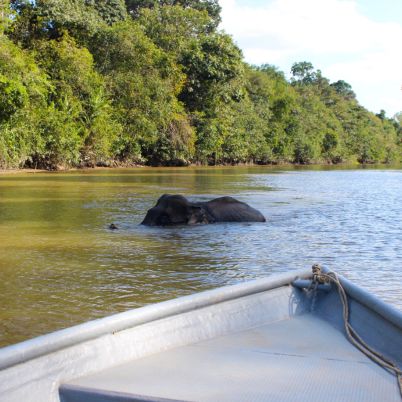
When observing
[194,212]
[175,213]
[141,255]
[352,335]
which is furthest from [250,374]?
[194,212]

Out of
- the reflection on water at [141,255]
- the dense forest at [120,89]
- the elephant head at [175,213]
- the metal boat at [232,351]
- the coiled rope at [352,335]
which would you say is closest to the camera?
the metal boat at [232,351]

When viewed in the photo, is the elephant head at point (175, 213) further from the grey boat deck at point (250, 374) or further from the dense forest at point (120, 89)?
the dense forest at point (120, 89)

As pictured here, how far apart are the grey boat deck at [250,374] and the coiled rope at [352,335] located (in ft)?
0.11

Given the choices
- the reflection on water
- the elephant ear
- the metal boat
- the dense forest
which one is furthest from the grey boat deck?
the dense forest

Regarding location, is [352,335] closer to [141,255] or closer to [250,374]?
[250,374]

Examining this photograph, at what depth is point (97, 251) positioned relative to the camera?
768 centimetres

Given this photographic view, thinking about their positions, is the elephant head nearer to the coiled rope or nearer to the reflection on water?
the reflection on water

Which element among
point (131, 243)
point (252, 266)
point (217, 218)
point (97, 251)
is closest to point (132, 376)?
point (252, 266)

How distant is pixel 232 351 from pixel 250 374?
1.17 feet

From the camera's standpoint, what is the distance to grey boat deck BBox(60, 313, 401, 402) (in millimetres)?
2365

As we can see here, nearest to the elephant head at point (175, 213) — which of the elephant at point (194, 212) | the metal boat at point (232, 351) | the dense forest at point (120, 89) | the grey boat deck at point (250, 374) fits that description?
the elephant at point (194, 212)

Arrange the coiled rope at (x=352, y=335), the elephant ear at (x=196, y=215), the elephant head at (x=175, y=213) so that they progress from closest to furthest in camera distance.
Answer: the coiled rope at (x=352, y=335) → the elephant head at (x=175, y=213) → the elephant ear at (x=196, y=215)

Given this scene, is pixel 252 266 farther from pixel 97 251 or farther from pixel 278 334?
pixel 278 334

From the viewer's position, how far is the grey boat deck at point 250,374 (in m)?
2.37
